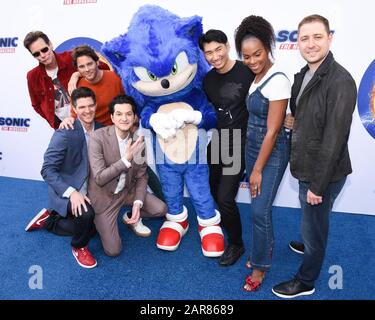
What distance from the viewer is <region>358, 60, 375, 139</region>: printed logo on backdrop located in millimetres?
2789

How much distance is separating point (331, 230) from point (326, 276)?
676 millimetres

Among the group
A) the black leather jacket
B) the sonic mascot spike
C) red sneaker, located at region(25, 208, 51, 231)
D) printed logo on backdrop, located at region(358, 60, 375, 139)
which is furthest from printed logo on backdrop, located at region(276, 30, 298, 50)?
red sneaker, located at region(25, 208, 51, 231)

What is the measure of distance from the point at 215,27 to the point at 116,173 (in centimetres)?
154

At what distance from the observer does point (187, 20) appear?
2.07 m

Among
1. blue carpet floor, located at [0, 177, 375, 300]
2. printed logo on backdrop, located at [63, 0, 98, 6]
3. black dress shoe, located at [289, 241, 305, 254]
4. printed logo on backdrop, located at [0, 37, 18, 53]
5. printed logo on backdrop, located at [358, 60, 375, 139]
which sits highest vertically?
printed logo on backdrop, located at [63, 0, 98, 6]

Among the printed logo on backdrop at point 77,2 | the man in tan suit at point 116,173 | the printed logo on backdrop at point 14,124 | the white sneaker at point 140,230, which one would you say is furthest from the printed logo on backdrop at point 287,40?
the printed logo on backdrop at point 14,124

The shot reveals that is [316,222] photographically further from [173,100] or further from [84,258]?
[84,258]

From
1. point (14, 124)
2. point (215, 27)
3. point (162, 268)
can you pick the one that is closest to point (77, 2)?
point (215, 27)

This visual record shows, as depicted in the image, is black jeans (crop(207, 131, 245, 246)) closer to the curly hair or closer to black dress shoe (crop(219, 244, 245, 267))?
black dress shoe (crop(219, 244, 245, 267))

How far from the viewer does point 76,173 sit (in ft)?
7.91

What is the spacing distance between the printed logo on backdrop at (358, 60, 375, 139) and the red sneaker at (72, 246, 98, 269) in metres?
2.38

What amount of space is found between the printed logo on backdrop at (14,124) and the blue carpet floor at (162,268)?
117 cm

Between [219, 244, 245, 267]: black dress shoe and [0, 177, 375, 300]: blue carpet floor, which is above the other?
[219, 244, 245, 267]: black dress shoe

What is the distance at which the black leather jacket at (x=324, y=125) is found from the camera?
1.46 metres
